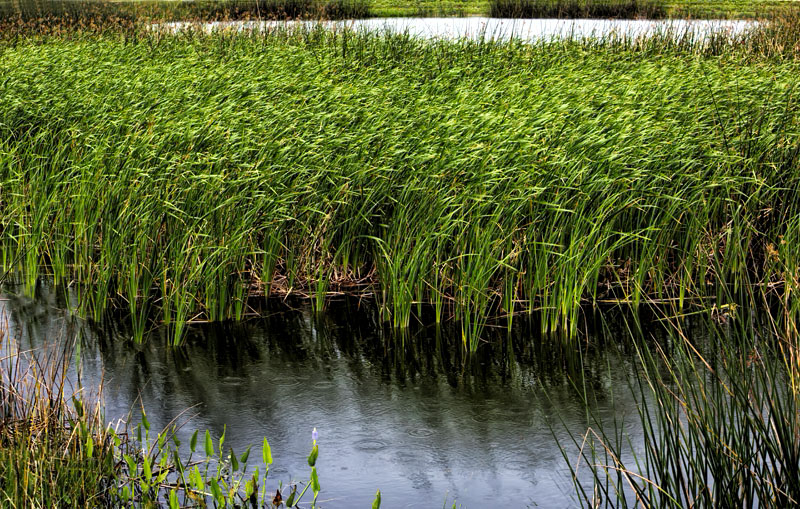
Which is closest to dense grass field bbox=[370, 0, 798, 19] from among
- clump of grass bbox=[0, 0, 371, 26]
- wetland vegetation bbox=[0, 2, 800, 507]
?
clump of grass bbox=[0, 0, 371, 26]

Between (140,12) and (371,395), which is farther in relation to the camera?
(140,12)

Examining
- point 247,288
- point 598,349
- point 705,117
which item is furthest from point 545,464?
point 705,117

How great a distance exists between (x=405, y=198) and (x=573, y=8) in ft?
64.3

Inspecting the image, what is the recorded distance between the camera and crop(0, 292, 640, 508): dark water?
3.79 m

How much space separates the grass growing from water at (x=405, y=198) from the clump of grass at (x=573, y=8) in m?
16.1

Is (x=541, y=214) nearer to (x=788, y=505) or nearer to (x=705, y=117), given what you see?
(x=705, y=117)

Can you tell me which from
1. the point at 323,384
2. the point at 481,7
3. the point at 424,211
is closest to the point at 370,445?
the point at 323,384

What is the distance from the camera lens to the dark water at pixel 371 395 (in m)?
3.79

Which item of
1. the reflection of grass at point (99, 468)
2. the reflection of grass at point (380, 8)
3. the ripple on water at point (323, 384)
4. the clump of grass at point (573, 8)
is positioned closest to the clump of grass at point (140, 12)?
the reflection of grass at point (380, 8)

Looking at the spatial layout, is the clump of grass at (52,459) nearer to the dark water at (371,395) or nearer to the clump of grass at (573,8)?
the dark water at (371,395)

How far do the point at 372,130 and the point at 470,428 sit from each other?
3.09m

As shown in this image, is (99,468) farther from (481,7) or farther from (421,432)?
(481,7)

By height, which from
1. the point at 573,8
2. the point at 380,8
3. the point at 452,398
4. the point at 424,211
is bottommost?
the point at 452,398

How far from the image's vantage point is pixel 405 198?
594 cm
